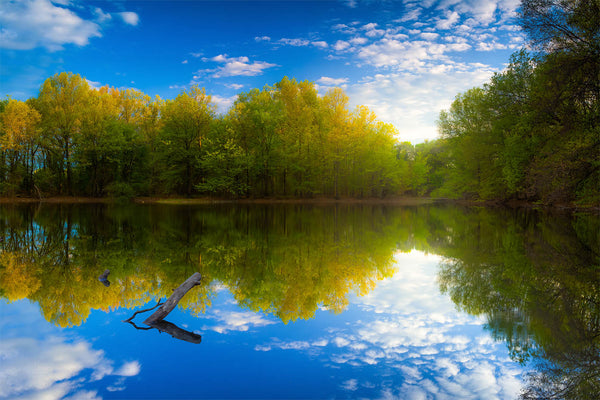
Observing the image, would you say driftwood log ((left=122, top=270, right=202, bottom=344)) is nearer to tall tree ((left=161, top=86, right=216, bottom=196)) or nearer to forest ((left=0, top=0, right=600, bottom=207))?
forest ((left=0, top=0, right=600, bottom=207))

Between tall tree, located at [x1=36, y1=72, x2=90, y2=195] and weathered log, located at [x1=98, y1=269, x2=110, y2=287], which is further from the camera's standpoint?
tall tree, located at [x1=36, y1=72, x2=90, y2=195]

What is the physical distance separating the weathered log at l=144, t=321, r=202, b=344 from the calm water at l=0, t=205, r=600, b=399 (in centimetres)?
5

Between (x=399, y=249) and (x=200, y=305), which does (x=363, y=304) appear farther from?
(x=399, y=249)

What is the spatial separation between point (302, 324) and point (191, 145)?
147 ft

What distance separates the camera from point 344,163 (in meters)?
50.6

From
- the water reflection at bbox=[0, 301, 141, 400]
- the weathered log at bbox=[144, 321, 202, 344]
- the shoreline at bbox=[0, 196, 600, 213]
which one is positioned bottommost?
the water reflection at bbox=[0, 301, 141, 400]

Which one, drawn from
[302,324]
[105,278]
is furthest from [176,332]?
[105,278]

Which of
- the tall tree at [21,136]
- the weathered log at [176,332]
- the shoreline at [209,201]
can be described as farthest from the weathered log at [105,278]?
the tall tree at [21,136]

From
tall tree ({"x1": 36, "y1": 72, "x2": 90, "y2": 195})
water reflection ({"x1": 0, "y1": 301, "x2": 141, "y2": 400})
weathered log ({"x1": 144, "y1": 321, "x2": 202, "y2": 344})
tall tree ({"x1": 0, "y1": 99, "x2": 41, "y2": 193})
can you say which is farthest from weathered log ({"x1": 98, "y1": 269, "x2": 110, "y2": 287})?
tall tree ({"x1": 36, "y1": 72, "x2": 90, "y2": 195})

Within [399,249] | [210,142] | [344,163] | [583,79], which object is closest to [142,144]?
[210,142]

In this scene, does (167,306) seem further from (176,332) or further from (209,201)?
(209,201)

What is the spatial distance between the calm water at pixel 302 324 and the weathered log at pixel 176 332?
0.16ft

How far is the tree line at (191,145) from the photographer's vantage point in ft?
144

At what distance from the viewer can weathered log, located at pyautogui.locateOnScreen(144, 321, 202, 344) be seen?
18.3 feet
